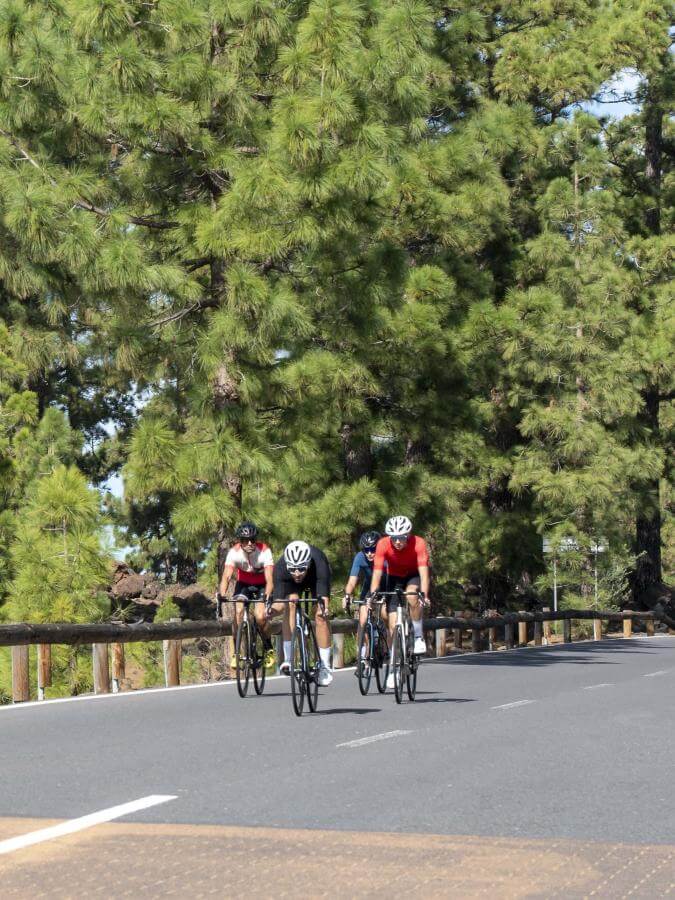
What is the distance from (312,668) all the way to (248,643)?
6.66ft

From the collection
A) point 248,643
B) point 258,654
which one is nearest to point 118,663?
point 258,654

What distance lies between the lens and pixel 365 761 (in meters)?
10.9

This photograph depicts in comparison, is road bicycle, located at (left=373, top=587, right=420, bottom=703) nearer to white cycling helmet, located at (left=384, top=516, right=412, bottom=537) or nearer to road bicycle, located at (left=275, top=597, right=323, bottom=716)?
white cycling helmet, located at (left=384, top=516, right=412, bottom=537)

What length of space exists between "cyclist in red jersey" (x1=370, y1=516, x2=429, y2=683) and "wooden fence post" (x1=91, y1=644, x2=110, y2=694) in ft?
15.2

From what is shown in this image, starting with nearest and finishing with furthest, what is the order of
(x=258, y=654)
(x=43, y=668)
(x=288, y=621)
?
(x=288, y=621) < (x=258, y=654) < (x=43, y=668)

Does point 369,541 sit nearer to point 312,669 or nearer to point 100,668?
point 312,669

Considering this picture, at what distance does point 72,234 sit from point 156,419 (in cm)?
359

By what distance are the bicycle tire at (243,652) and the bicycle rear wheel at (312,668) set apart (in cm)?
161

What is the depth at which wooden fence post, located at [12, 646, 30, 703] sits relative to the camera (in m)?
17.8

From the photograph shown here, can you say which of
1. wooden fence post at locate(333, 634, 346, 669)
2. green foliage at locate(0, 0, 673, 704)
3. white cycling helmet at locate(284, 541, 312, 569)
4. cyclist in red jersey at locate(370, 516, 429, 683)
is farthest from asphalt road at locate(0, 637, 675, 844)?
green foliage at locate(0, 0, 673, 704)

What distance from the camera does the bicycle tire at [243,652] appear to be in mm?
16578

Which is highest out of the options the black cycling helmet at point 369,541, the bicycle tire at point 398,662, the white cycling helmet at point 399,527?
the white cycling helmet at point 399,527

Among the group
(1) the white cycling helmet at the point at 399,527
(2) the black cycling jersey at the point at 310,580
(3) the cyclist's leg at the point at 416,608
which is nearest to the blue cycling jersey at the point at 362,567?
(3) the cyclist's leg at the point at 416,608

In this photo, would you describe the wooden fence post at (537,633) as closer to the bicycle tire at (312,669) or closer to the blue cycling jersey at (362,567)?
the blue cycling jersey at (362,567)
